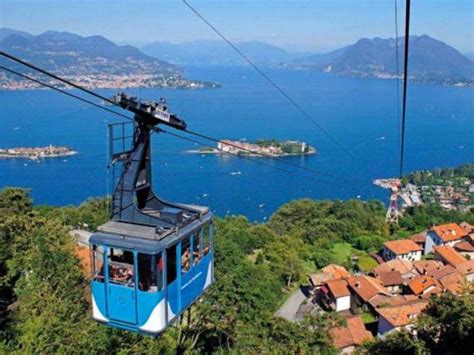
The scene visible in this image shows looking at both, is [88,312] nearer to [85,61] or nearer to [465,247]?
[465,247]

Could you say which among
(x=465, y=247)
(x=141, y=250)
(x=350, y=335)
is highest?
(x=141, y=250)

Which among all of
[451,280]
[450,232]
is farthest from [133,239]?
[450,232]

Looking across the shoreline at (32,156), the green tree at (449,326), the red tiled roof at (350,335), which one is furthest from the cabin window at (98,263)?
the shoreline at (32,156)

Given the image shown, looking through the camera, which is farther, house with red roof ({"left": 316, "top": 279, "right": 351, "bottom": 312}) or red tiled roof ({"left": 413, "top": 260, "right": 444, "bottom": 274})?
red tiled roof ({"left": 413, "top": 260, "right": 444, "bottom": 274})

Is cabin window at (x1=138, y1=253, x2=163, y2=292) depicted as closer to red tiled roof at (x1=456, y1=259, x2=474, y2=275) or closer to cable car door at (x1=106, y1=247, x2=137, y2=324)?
cable car door at (x1=106, y1=247, x2=137, y2=324)

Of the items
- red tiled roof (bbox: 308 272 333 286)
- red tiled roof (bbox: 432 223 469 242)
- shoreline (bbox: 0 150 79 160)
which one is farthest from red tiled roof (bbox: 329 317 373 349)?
shoreline (bbox: 0 150 79 160)

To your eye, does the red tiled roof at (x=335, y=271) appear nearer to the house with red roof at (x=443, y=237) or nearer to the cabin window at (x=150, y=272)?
the house with red roof at (x=443, y=237)
